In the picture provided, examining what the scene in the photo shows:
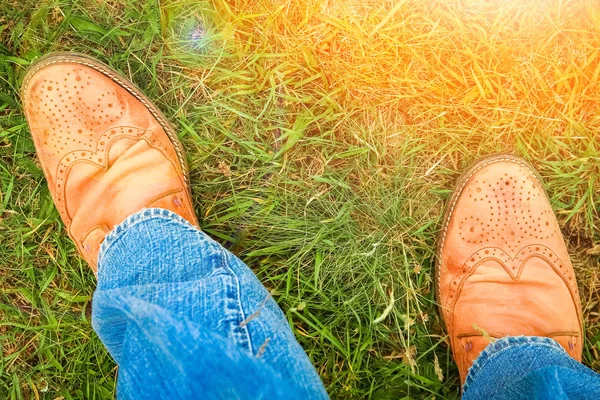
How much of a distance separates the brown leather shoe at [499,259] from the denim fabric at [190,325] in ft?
1.98

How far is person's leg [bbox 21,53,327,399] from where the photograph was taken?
91 cm

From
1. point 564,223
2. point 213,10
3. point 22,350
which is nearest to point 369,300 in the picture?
point 564,223

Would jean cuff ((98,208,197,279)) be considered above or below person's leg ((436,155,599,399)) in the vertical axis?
below

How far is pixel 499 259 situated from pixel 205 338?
97 cm

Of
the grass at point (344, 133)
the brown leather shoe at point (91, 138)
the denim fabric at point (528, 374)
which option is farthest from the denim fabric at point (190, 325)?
the denim fabric at point (528, 374)

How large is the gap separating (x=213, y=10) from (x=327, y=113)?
0.46 metres

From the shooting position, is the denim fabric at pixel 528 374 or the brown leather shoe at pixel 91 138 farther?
the brown leather shoe at pixel 91 138

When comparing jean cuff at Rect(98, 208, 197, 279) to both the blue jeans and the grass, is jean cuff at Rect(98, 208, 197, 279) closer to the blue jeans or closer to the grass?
the blue jeans

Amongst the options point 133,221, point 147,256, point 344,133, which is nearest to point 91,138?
point 133,221

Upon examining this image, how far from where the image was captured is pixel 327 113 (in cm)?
151

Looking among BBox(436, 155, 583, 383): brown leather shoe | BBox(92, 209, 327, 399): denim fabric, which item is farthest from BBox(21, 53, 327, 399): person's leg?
BBox(436, 155, 583, 383): brown leather shoe

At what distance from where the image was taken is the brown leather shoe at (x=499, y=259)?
1477mm

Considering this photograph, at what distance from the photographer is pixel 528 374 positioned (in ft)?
3.85

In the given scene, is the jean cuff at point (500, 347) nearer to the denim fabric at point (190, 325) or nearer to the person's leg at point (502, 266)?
the person's leg at point (502, 266)
